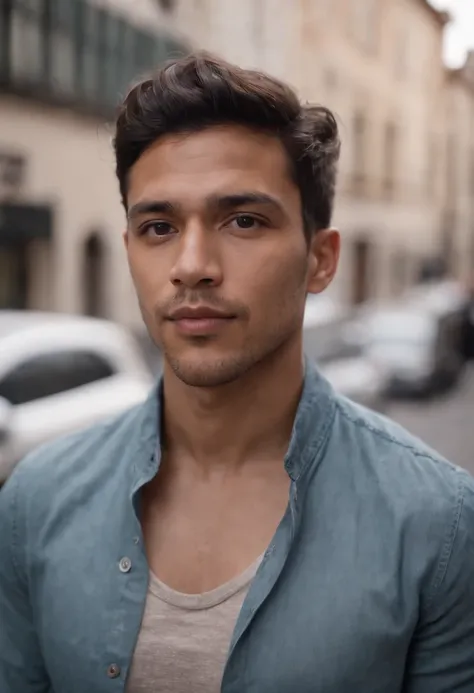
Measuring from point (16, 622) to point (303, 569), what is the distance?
0.50 metres

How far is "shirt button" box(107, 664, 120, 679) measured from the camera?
139 cm

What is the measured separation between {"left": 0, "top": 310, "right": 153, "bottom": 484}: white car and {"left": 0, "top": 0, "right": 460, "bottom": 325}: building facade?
6.39ft

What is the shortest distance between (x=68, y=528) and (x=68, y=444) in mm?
174

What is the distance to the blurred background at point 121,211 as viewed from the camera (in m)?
5.17

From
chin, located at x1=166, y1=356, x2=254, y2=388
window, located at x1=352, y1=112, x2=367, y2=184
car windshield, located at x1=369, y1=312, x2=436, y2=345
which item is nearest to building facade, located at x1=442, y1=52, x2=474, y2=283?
window, located at x1=352, y1=112, x2=367, y2=184

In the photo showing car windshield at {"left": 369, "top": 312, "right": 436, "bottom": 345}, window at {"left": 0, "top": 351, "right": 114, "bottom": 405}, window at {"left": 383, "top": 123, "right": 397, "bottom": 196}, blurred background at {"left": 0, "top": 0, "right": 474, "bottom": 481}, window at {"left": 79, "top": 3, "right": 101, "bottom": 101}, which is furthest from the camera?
window at {"left": 383, "top": 123, "right": 397, "bottom": 196}

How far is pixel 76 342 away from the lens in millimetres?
5195

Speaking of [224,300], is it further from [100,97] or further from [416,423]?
[100,97]

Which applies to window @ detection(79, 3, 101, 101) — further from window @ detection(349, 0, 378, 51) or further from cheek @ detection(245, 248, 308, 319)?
cheek @ detection(245, 248, 308, 319)


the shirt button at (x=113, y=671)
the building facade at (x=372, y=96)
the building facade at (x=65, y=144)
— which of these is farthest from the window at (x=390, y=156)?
the shirt button at (x=113, y=671)

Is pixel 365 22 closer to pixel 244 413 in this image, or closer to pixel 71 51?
pixel 71 51

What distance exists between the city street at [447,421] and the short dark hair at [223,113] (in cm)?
579

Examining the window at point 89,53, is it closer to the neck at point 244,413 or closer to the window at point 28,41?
the window at point 28,41

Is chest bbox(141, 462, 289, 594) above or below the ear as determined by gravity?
below
